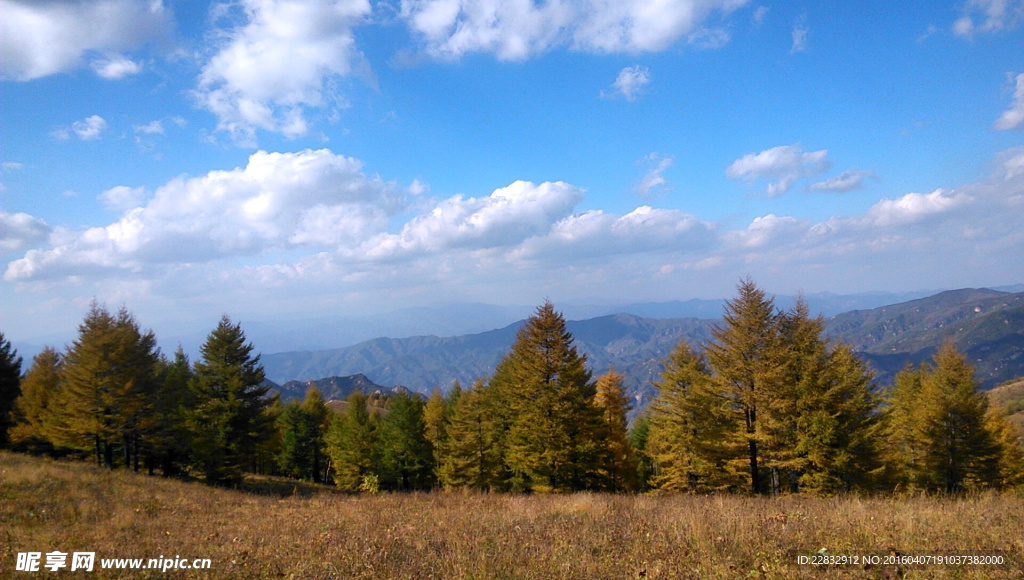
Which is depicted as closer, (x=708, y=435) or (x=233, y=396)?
(x=708, y=435)

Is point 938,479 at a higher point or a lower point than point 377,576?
lower

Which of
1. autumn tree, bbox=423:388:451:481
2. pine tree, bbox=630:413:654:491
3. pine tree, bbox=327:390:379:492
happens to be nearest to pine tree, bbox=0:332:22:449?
pine tree, bbox=327:390:379:492

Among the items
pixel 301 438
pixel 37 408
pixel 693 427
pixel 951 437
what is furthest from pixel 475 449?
pixel 37 408

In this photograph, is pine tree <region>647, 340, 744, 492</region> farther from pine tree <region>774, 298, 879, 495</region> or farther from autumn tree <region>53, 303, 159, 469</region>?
autumn tree <region>53, 303, 159, 469</region>

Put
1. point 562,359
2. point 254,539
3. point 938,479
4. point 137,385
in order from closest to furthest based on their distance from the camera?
point 254,539 < point 562,359 < point 137,385 < point 938,479

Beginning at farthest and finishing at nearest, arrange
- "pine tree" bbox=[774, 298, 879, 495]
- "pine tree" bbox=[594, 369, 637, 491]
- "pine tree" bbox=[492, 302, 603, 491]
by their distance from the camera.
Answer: "pine tree" bbox=[594, 369, 637, 491]
"pine tree" bbox=[492, 302, 603, 491]
"pine tree" bbox=[774, 298, 879, 495]

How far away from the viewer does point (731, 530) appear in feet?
22.3

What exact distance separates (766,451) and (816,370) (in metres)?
4.21

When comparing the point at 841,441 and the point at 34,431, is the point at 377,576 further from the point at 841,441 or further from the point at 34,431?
the point at 34,431

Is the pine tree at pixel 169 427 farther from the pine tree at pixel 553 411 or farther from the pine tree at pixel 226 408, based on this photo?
the pine tree at pixel 553 411

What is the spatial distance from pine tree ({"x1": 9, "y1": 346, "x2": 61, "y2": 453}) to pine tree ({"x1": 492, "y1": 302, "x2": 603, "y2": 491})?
28665mm

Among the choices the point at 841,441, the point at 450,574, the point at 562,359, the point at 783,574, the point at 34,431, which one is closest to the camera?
the point at 783,574

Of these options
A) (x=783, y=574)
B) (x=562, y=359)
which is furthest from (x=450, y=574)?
(x=562, y=359)

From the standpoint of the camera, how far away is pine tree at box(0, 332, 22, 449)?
3247 cm
